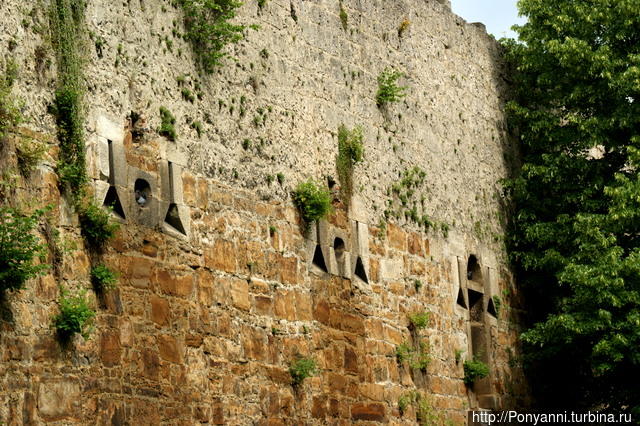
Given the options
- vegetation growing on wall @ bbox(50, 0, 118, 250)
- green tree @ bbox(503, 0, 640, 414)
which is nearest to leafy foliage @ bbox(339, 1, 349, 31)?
green tree @ bbox(503, 0, 640, 414)

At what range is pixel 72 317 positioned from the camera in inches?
476

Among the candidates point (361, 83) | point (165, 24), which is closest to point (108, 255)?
point (165, 24)

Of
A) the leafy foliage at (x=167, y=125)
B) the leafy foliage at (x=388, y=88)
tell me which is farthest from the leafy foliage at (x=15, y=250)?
the leafy foliage at (x=388, y=88)

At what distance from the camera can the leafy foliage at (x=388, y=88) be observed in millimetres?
18500

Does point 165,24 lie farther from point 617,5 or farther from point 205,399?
point 617,5

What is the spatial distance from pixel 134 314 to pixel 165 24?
11.1ft

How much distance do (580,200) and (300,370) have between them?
7.08 m

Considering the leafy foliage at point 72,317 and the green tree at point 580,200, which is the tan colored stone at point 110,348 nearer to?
the leafy foliage at point 72,317

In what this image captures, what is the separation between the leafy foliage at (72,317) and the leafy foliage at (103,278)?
31 centimetres

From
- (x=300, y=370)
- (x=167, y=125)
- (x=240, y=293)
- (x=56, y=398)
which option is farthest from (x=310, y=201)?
(x=56, y=398)

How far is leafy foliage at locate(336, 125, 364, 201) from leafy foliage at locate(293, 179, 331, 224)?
0.91 m

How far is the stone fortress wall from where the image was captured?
12.5 metres

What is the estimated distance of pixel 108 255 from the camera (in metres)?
12.9

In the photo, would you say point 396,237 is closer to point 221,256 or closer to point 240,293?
point 240,293
